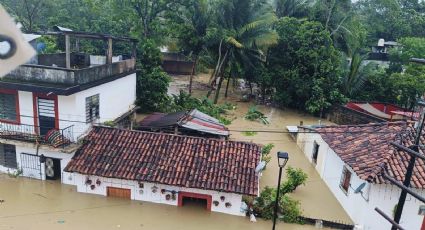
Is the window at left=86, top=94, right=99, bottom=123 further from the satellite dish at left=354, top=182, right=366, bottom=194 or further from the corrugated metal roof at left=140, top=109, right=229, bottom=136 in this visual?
the satellite dish at left=354, top=182, right=366, bottom=194

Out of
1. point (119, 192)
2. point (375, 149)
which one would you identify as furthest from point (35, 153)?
point (375, 149)

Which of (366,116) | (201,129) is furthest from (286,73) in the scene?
(201,129)

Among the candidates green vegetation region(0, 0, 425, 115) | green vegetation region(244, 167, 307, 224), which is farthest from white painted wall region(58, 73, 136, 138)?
green vegetation region(244, 167, 307, 224)

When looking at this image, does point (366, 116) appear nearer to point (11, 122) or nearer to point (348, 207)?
point (348, 207)

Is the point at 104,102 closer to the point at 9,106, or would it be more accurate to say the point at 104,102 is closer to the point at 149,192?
the point at 9,106

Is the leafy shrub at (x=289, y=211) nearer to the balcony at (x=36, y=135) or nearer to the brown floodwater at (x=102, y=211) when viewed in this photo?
the brown floodwater at (x=102, y=211)

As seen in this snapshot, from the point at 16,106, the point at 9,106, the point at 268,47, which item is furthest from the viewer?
the point at 268,47
